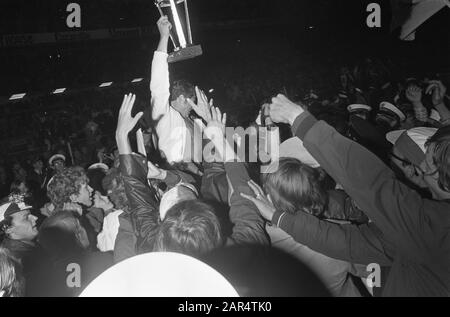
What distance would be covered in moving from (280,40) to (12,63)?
11.9 m

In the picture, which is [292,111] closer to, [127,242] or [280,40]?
[127,242]

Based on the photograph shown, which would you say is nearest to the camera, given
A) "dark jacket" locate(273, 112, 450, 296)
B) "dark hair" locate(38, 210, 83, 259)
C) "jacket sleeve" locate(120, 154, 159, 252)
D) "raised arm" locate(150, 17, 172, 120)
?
"dark jacket" locate(273, 112, 450, 296)

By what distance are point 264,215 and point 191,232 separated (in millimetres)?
408

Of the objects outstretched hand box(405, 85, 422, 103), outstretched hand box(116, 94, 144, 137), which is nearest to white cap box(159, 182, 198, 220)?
outstretched hand box(116, 94, 144, 137)

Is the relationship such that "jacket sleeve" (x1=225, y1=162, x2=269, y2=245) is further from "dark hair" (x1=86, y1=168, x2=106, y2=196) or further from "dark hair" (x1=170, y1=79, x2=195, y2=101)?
"dark hair" (x1=86, y1=168, x2=106, y2=196)

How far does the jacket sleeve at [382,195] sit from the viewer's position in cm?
114

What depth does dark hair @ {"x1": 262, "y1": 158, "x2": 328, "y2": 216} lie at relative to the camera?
1.64 metres

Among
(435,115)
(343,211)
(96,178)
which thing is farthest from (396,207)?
(96,178)

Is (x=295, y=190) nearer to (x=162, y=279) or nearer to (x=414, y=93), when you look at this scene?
(x=162, y=279)

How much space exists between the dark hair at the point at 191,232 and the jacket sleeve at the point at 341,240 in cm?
33

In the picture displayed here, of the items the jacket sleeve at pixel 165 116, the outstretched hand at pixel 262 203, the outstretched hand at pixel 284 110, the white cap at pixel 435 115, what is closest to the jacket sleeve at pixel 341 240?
the outstretched hand at pixel 262 203

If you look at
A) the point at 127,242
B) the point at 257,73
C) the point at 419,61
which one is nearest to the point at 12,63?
the point at 257,73

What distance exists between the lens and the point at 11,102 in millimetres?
9711
